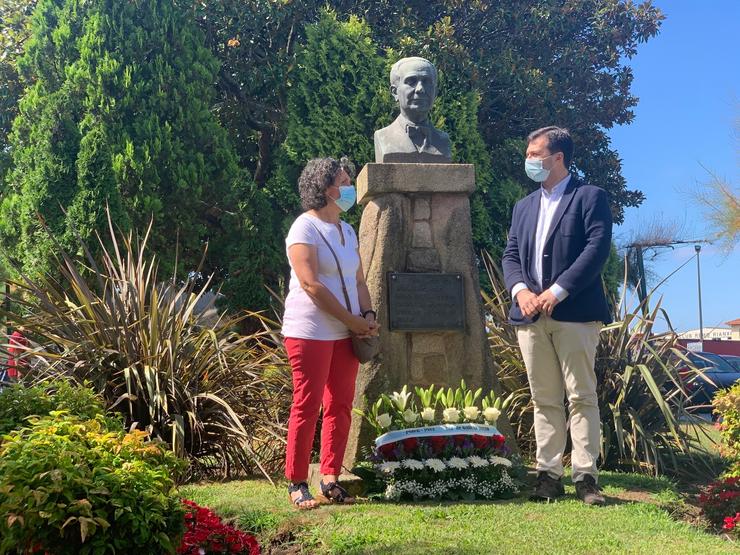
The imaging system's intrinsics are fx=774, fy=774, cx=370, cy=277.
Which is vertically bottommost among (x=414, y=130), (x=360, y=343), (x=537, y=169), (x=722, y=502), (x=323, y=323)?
(x=722, y=502)

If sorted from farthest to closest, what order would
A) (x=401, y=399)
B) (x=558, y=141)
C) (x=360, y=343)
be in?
1. (x=401, y=399)
2. (x=558, y=141)
3. (x=360, y=343)

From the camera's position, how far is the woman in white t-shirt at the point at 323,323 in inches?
165

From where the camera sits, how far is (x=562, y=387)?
461cm

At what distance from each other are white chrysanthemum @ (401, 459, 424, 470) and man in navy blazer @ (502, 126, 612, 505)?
709 millimetres

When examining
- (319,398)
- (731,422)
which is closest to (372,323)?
(319,398)

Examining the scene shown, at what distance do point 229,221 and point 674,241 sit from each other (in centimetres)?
2204

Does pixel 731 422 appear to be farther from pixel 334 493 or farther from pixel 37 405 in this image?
pixel 37 405

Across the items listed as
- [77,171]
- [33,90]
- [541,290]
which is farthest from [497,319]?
[33,90]

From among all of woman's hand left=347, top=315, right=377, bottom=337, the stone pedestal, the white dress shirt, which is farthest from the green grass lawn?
the white dress shirt

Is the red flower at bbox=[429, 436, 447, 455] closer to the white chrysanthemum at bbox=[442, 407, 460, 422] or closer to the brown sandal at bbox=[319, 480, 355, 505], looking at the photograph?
the white chrysanthemum at bbox=[442, 407, 460, 422]

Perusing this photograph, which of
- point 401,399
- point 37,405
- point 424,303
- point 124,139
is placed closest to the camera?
point 37,405

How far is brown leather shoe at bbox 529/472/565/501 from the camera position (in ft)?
14.8

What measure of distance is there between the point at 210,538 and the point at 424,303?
2.48m

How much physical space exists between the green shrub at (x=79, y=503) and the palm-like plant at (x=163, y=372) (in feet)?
7.73
